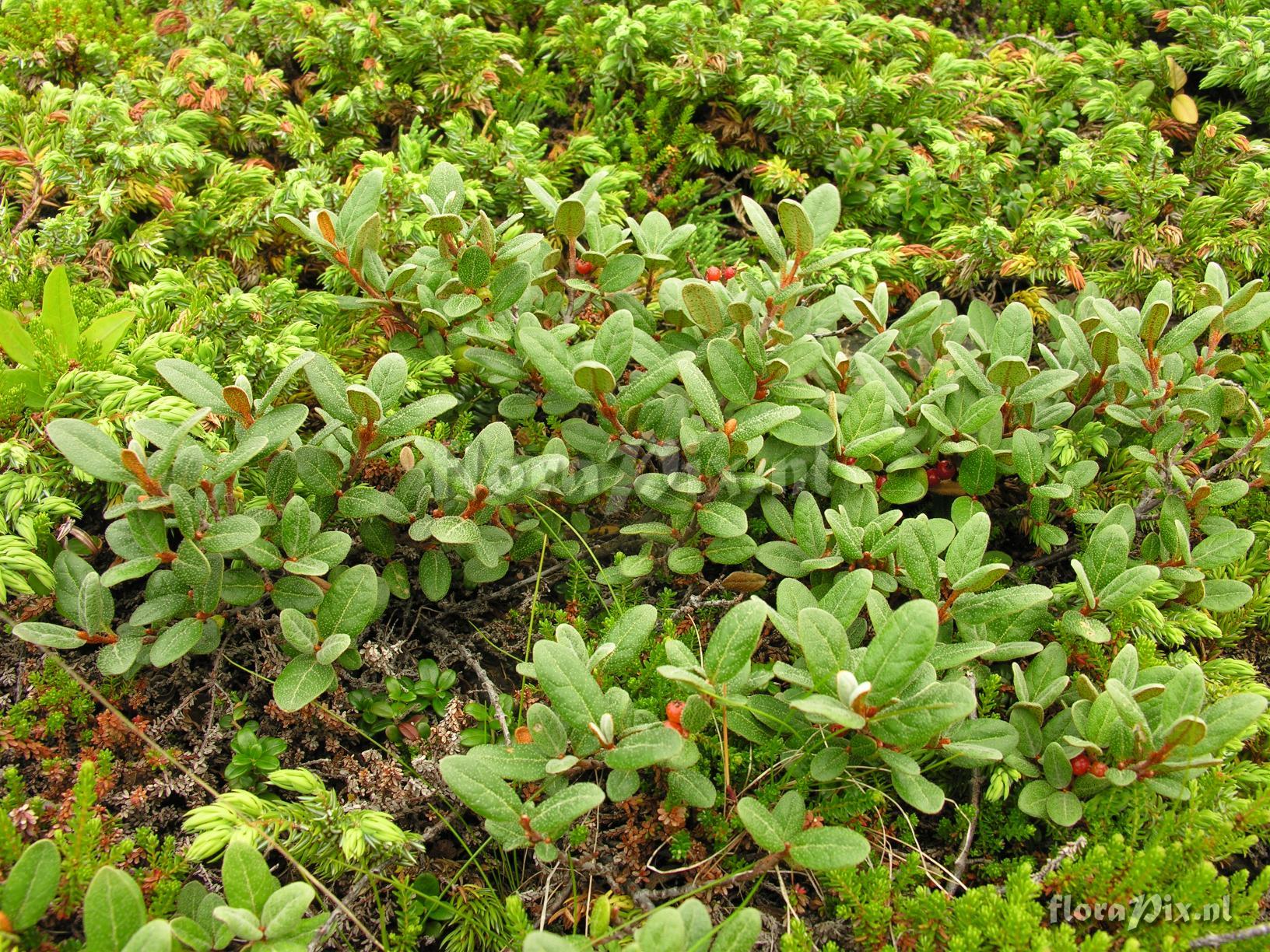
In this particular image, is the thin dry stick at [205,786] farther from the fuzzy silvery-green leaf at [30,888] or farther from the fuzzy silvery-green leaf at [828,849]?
the fuzzy silvery-green leaf at [828,849]

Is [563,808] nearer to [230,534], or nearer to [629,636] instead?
[629,636]

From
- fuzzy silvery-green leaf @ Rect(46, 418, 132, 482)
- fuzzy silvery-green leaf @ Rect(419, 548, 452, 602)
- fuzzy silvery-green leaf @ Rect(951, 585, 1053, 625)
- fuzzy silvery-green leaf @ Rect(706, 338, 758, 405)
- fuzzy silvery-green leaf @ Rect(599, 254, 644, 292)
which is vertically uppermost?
fuzzy silvery-green leaf @ Rect(599, 254, 644, 292)

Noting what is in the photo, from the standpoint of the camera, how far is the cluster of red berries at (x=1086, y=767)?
6.10ft

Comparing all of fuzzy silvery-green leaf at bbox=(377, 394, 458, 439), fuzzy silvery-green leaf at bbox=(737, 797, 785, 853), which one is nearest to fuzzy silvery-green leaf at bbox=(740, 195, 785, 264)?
fuzzy silvery-green leaf at bbox=(377, 394, 458, 439)

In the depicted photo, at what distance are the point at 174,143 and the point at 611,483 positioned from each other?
6.71 ft

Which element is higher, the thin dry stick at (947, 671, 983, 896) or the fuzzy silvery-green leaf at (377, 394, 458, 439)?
the fuzzy silvery-green leaf at (377, 394, 458, 439)

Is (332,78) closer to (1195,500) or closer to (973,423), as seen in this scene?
(973,423)

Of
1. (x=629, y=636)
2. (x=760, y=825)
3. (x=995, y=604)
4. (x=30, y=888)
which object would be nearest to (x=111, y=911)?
(x=30, y=888)

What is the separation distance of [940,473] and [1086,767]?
910 mm

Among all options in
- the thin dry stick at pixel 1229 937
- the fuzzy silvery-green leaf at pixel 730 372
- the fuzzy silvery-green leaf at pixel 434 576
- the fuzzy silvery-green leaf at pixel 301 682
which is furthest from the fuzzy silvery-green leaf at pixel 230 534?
the thin dry stick at pixel 1229 937

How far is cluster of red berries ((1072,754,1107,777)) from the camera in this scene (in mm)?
1859

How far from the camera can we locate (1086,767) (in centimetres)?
190

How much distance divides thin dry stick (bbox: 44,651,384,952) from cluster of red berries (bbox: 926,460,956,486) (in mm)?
1845

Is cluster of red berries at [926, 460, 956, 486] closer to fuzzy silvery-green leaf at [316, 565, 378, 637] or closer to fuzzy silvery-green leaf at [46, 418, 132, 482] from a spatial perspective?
fuzzy silvery-green leaf at [316, 565, 378, 637]
